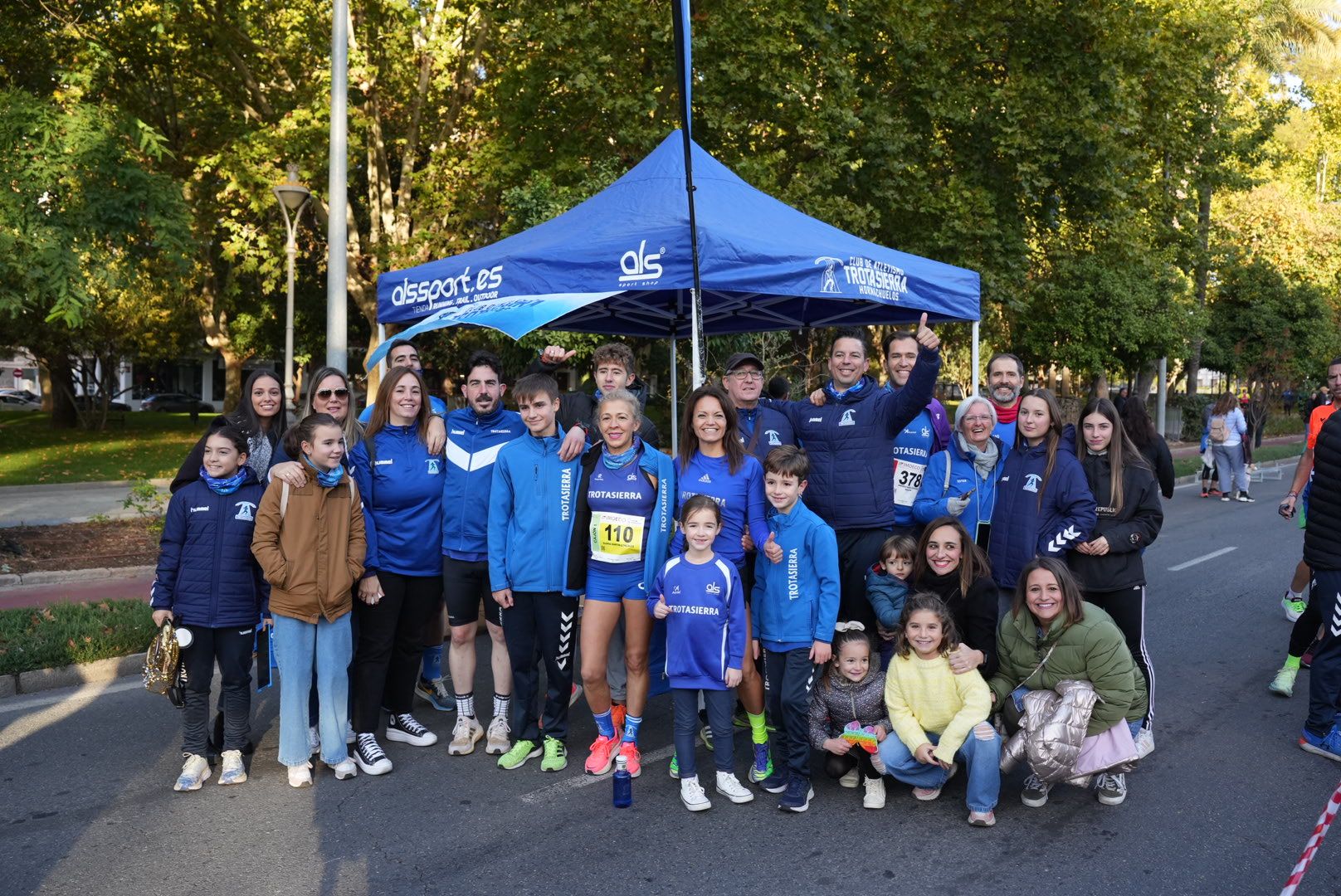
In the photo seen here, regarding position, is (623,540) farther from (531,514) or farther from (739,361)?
(739,361)

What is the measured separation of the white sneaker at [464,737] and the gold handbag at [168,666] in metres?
1.33

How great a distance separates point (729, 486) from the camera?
4.80m

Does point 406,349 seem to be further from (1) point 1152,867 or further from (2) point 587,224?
(1) point 1152,867

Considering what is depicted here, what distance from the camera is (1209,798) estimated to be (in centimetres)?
466

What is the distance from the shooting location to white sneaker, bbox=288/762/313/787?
4.77 meters

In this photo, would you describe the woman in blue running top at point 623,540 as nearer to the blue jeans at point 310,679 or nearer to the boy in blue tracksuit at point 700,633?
the boy in blue tracksuit at point 700,633

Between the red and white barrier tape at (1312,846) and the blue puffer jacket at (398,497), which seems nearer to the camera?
the red and white barrier tape at (1312,846)

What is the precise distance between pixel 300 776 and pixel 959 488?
3.59m

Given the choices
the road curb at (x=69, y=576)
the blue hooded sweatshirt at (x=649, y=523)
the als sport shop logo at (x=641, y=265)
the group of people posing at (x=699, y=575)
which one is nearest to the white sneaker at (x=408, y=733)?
the group of people posing at (x=699, y=575)

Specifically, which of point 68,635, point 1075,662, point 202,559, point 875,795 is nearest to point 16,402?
point 68,635

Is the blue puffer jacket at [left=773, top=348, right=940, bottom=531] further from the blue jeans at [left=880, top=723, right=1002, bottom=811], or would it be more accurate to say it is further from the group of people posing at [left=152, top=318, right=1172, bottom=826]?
the blue jeans at [left=880, top=723, right=1002, bottom=811]

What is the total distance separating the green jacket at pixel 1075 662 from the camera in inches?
177

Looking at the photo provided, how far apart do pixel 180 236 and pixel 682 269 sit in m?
7.66

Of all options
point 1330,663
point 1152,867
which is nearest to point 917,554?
point 1152,867
